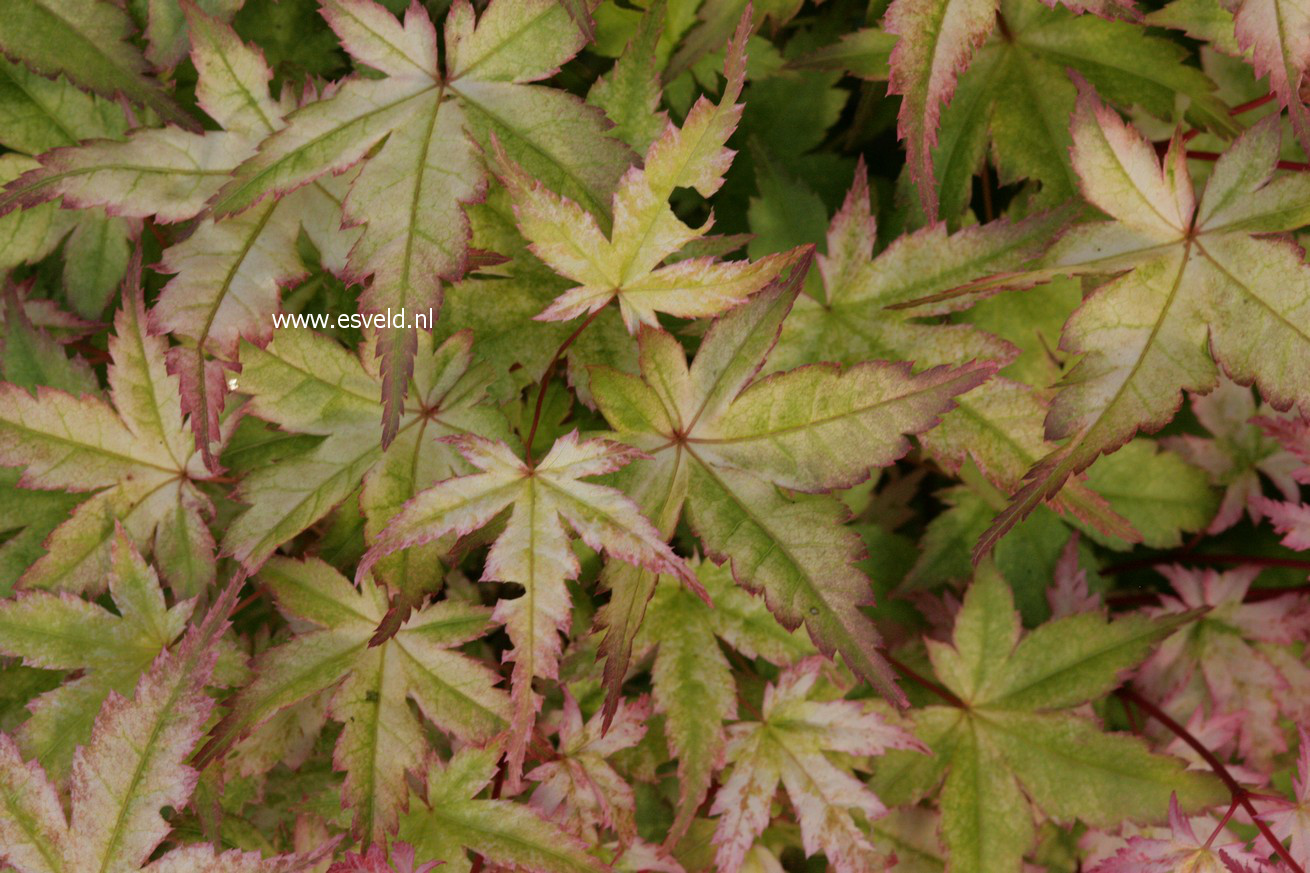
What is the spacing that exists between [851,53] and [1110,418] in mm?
679

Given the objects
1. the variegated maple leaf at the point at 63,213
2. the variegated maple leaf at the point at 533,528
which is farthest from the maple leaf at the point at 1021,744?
the variegated maple leaf at the point at 63,213

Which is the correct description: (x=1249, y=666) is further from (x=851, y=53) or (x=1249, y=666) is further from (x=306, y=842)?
(x=306, y=842)

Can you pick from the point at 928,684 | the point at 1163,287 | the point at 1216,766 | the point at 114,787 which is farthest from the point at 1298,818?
the point at 114,787

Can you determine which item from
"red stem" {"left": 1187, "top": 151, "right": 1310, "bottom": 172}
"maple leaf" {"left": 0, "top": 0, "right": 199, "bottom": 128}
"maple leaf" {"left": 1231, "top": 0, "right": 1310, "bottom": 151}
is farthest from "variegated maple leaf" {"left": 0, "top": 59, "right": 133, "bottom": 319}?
"red stem" {"left": 1187, "top": 151, "right": 1310, "bottom": 172}

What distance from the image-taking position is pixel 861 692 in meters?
1.54

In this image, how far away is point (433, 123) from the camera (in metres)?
1.12

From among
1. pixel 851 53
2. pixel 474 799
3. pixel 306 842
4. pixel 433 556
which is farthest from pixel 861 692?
pixel 851 53

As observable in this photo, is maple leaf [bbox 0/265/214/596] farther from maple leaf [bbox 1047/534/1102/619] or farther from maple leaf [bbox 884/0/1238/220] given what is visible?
maple leaf [bbox 1047/534/1102/619]

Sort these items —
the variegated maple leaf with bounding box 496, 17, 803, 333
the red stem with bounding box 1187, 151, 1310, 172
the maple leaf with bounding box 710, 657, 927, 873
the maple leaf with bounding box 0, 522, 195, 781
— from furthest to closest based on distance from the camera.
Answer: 1. the red stem with bounding box 1187, 151, 1310, 172
2. the maple leaf with bounding box 710, 657, 927, 873
3. the maple leaf with bounding box 0, 522, 195, 781
4. the variegated maple leaf with bounding box 496, 17, 803, 333

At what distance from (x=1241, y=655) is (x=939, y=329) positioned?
99 centimetres

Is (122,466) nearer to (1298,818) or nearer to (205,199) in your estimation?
(205,199)

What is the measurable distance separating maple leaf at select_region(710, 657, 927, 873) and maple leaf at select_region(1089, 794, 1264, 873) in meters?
0.40

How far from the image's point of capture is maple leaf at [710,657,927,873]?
4.38 feet

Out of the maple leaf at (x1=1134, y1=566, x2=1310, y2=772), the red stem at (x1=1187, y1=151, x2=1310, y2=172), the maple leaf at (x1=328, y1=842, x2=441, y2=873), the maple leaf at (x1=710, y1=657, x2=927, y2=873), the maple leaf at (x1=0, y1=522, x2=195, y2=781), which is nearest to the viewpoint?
the maple leaf at (x1=328, y1=842, x2=441, y2=873)
